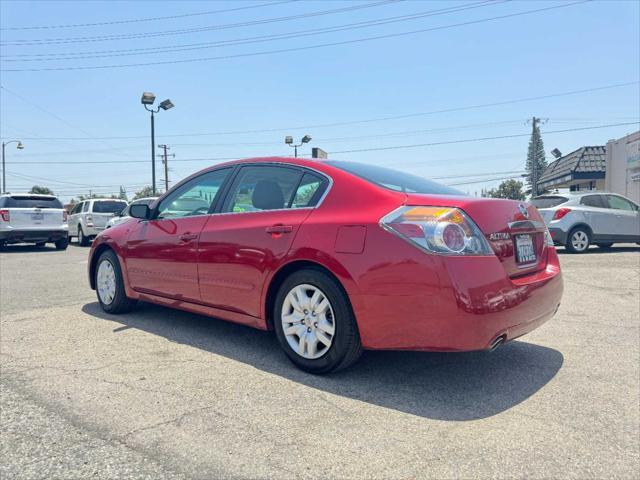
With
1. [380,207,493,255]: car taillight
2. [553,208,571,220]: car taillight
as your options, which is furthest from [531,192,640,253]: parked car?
[380,207,493,255]: car taillight

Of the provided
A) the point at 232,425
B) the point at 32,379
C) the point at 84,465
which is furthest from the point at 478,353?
the point at 32,379

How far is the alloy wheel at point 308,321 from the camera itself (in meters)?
3.16

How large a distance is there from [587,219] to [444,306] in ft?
35.5

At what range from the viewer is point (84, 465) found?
7.04 feet

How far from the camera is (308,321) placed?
10.6ft

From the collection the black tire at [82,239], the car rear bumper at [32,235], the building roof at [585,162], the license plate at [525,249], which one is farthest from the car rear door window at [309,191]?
the building roof at [585,162]

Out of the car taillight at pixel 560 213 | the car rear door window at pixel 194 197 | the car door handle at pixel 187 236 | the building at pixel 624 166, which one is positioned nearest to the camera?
the car door handle at pixel 187 236

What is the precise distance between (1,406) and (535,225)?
3.64 metres

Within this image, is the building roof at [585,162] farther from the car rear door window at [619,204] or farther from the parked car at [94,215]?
the parked car at [94,215]

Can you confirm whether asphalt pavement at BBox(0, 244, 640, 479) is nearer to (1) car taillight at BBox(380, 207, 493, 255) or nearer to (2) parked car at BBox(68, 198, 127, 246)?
(1) car taillight at BBox(380, 207, 493, 255)

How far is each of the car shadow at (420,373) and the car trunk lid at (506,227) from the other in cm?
75

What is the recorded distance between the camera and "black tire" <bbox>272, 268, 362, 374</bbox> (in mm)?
3039

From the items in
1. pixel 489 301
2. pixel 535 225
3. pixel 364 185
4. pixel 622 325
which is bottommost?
pixel 622 325

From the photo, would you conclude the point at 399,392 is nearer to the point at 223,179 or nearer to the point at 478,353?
the point at 478,353
